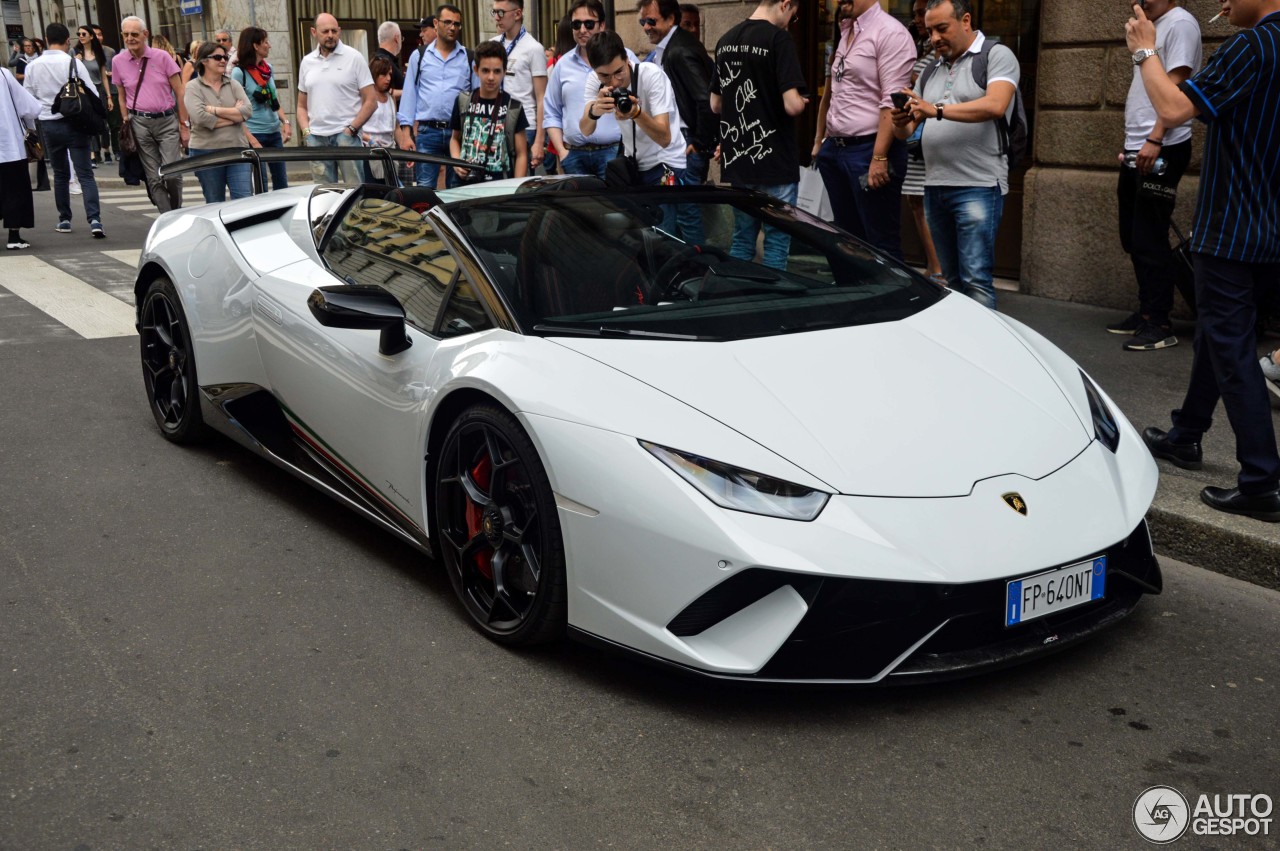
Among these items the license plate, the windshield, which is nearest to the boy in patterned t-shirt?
the windshield

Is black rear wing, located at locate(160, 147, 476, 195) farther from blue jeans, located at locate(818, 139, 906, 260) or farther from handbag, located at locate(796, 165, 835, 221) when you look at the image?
handbag, located at locate(796, 165, 835, 221)

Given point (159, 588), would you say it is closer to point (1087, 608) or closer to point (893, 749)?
point (893, 749)

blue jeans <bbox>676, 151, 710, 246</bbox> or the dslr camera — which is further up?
the dslr camera

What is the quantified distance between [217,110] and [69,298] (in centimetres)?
218

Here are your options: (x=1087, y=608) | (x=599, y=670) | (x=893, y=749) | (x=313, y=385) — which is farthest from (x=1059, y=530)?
(x=313, y=385)

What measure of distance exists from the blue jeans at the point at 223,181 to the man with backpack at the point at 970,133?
5470mm

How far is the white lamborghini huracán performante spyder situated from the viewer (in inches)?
122

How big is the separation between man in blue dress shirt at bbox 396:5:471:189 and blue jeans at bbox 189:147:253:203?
1.35 m

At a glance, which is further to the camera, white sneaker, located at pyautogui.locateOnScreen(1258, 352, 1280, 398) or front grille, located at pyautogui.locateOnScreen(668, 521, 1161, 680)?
white sneaker, located at pyautogui.locateOnScreen(1258, 352, 1280, 398)

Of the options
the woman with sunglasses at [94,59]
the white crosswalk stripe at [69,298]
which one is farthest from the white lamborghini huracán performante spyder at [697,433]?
the woman with sunglasses at [94,59]

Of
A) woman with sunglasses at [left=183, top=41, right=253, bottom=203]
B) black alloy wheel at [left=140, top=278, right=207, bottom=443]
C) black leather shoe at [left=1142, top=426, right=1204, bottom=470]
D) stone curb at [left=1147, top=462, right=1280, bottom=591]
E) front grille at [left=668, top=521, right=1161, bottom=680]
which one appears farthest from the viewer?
woman with sunglasses at [left=183, top=41, right=253, bottom=203]

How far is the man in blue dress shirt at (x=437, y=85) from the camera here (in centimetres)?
977

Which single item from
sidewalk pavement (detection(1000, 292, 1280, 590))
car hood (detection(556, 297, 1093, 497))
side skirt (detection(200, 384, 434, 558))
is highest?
car hood (detection(556, 297, 1093, 497))

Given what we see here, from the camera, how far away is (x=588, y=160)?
8.48m
